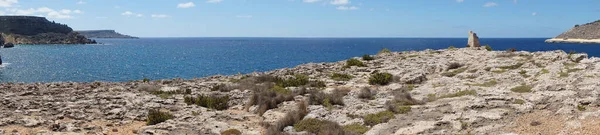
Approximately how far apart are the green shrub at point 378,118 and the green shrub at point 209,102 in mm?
8751

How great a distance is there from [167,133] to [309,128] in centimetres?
582

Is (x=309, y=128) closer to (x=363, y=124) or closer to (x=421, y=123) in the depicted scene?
(x=363, y=124)

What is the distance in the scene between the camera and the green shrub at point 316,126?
18.3m

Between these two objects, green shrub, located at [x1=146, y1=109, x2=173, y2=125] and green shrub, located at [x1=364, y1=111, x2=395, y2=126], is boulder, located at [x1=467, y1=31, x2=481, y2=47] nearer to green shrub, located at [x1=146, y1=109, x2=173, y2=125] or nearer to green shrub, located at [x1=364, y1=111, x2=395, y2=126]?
green shrub, located at [x1=364, y1=111, x2=395, y2=126]

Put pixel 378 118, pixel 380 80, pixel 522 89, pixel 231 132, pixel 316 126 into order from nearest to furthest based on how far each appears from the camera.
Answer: pixel 231 132 → pixel 316 126 → pixel 378 118 → pixel 522 89 → pixel 380 80

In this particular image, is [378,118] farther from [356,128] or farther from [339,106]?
[339,106]

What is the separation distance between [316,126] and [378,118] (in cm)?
266

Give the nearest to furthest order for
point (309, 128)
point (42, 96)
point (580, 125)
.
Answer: point (580, 125) < point (309, 128) < point (42, 96)

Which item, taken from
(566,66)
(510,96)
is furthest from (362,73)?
(510,96)

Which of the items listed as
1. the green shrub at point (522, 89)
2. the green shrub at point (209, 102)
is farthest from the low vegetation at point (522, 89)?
the green shrub at point (209, 102)

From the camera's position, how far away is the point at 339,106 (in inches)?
905

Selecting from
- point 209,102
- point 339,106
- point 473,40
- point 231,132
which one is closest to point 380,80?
point 339,106

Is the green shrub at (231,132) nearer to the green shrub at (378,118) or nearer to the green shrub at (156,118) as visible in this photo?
the green shrub at (156,118)

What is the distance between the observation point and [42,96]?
26.4m
